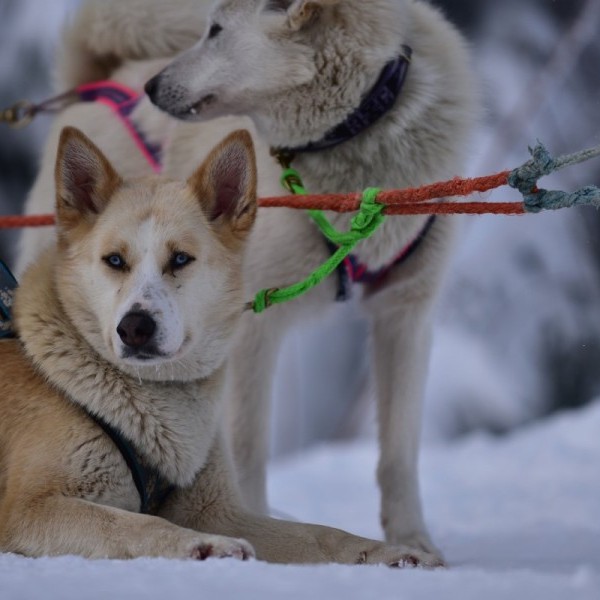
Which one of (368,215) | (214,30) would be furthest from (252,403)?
(214,30)

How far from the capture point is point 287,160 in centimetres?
314

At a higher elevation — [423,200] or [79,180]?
[423,200]

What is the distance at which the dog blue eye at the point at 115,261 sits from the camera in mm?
2297

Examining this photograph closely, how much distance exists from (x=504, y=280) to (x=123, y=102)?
4622 millimetres

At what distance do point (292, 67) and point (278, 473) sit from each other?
125 inches

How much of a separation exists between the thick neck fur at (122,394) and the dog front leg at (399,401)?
1083 millimetres

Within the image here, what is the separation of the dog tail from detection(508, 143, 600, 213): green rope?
203 cm

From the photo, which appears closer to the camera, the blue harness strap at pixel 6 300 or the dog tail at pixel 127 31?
the blue harness strap at pixel 6 300

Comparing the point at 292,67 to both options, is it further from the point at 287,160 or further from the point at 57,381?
the point at 57,381

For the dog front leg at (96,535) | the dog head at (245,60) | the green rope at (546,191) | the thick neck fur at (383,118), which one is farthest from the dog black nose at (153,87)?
the dog front leg at (96,535)

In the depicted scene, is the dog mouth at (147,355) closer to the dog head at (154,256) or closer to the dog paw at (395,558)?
the dog head at (154,256)

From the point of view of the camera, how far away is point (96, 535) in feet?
6.65

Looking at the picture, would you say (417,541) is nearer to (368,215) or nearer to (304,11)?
(368,215)

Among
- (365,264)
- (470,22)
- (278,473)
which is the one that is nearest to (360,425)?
(278,473)
